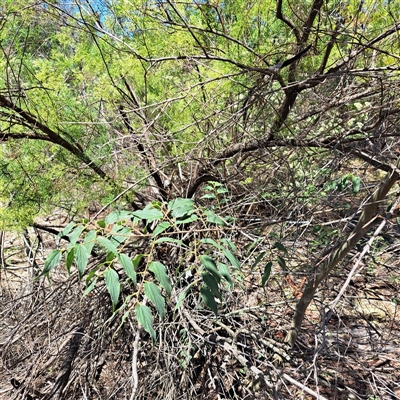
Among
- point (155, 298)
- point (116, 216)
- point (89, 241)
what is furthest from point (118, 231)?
point (155, 298)

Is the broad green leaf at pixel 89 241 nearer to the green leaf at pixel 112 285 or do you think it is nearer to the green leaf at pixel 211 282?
the green leaf at pixel 112 285

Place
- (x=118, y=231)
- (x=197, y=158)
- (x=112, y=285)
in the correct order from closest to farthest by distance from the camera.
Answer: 1. (x=112, y=285)
2. (x=118, y=231)
3. (x=197, y=158)

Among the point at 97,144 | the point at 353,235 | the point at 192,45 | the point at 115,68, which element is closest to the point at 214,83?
the point at 192,45

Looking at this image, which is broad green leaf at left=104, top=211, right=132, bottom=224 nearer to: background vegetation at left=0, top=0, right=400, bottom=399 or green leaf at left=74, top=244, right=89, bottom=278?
green leaf at left=74, top=244, right=89, bottom=278

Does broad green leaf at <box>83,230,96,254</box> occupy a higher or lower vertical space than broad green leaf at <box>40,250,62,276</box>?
higher

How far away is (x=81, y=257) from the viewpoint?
93 centimetres

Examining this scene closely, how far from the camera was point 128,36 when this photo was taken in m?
1.81

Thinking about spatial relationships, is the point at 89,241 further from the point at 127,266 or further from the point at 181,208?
the point at 181,208

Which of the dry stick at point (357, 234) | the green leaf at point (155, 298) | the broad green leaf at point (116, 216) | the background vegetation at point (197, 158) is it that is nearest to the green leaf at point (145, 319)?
the green leaf at point (155, 298)

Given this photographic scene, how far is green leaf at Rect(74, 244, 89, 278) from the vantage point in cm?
91

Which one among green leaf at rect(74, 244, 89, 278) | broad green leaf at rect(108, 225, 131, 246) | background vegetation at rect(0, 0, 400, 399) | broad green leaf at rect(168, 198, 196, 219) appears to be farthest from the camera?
background vegetation at rect(0, 0, 400, 399)

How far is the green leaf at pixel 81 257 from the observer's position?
0.91 metres

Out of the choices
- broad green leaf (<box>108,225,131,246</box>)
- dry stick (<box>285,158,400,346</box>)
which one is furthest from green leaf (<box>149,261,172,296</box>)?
dry stick (<box>285,158,400,346</box>)

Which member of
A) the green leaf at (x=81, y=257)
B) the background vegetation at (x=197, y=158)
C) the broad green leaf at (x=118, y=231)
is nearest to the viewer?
the green leaf at (x=81, y=257)
